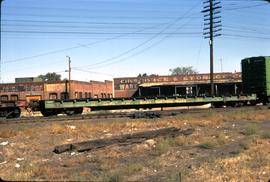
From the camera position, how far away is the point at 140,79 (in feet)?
327

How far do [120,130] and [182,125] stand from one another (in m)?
3.49

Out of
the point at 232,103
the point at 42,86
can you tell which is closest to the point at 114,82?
the point at 42,86

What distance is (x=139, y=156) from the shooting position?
14492mm

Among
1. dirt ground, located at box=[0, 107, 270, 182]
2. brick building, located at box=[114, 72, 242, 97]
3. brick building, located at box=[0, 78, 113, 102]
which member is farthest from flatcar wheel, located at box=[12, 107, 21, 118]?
brick building, located at box=[114, 72, 242, 97]

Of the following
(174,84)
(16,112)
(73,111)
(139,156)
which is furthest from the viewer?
(174,84)

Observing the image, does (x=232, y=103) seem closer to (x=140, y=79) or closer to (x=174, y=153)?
(x=174, y=153)

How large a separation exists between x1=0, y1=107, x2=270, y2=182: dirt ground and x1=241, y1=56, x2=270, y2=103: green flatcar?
13886 mm

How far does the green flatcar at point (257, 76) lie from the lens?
36094 millimetres

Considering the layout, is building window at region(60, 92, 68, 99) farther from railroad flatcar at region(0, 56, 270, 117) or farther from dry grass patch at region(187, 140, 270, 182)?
dry grass patch at region(187, 140, 270, 182)

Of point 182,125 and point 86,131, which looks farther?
point 182,125

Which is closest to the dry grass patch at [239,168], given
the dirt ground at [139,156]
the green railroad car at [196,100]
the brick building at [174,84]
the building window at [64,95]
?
the dirt ground at [139,156]

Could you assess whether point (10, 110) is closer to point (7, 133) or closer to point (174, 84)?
point (7, 133)

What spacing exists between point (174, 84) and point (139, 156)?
245ft

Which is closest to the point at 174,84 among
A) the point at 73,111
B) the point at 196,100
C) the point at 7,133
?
the point at 196,100
